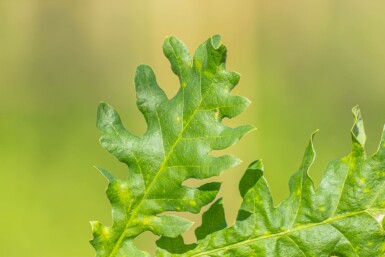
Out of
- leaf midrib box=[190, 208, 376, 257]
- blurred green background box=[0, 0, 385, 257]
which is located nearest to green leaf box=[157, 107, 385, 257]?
leaf midrib box=[190, 208, 376, 257]

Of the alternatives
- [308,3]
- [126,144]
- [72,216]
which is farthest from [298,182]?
[308,3]

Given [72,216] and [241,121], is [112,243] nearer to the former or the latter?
[72,216]

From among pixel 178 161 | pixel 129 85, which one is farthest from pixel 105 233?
pixel 129 85

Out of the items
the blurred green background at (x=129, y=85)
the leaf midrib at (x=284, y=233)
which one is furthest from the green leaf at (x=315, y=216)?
the blurred green background at (x=129, y=85)

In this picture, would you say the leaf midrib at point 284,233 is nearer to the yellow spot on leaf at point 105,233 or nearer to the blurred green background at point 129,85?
the yellow spot on leaf at point 105,233

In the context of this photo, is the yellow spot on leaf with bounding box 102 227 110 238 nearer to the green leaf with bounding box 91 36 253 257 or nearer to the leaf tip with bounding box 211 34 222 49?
the green leaf with bounding box 91 36 253 257
